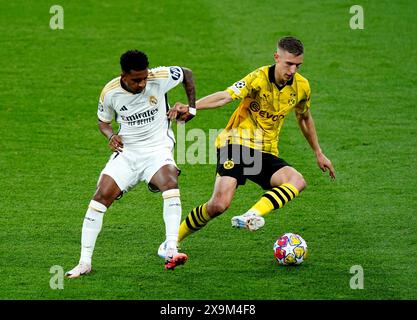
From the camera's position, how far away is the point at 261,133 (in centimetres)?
1045

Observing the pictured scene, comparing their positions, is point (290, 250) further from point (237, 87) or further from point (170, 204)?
point (237, 87)

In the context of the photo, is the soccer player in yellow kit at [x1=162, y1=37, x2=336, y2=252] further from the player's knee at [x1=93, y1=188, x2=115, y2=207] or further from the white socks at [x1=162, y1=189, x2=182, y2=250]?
the player's knee at [x1=93, y1=188, x2=115, y2=207]

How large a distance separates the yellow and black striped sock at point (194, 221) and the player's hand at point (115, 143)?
3.59ft

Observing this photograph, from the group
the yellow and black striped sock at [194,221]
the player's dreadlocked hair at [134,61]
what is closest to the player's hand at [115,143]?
the player's dreadlocked hair at [134,61]

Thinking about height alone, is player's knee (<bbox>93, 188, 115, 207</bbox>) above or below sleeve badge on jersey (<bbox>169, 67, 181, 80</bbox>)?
below

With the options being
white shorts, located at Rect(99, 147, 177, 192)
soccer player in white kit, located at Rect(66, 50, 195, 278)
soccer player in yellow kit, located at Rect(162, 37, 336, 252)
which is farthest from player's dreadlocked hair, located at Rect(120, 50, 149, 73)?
white shorts, located at Rect(99, 147, 177, 192)

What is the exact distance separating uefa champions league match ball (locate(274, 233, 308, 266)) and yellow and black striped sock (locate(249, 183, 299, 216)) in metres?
0.37

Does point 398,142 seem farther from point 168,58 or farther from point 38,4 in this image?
point 38,4

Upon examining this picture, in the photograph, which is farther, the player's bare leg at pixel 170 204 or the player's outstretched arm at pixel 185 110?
the player's outstretched arm at pixel 185 110

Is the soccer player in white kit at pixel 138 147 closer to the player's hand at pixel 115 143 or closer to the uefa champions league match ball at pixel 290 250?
the player's hand at pixel 115 143

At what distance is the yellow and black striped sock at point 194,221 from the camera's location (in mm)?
10320

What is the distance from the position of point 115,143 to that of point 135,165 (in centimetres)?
31

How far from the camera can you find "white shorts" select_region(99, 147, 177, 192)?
32.2ft

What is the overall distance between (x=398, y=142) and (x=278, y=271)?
5.05 metres
